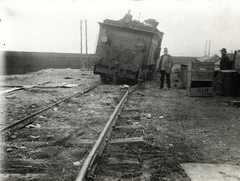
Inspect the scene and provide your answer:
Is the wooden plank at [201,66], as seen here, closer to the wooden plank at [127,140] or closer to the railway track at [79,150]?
the railway track at [79,150]

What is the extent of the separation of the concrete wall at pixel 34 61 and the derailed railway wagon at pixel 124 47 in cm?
1385

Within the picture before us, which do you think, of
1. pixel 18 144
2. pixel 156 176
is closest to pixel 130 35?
pixel 18 144

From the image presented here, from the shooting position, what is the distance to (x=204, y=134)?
480 centimetres

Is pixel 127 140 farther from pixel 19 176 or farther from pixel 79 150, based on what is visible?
pixel 19 176

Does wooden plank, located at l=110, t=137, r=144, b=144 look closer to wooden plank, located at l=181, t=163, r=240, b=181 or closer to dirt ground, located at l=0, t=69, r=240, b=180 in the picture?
dirt ground, located at l=0, t=69, r=240, b=180

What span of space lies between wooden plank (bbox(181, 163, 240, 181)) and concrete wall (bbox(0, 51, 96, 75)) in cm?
2368

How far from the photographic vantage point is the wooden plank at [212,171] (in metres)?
2.99

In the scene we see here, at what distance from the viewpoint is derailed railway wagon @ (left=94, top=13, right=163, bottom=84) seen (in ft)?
40.4

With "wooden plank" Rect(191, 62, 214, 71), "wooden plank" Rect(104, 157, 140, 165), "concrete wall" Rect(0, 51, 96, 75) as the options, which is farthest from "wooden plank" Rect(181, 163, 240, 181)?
"concrete wall" Rect(0, 51, 96, 75)

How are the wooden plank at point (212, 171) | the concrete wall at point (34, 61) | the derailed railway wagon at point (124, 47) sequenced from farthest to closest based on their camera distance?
the concrete wall at point (34, 61), the derailed railway wagon at point (124, 47), the wooden plank at point (212, 171)

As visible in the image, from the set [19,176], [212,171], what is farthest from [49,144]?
[212,171]

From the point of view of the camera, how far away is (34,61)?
31.1 meters

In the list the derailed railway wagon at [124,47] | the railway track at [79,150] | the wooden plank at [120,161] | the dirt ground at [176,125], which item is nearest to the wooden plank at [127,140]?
the railway track at [79,150]

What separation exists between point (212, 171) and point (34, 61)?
101 ft
